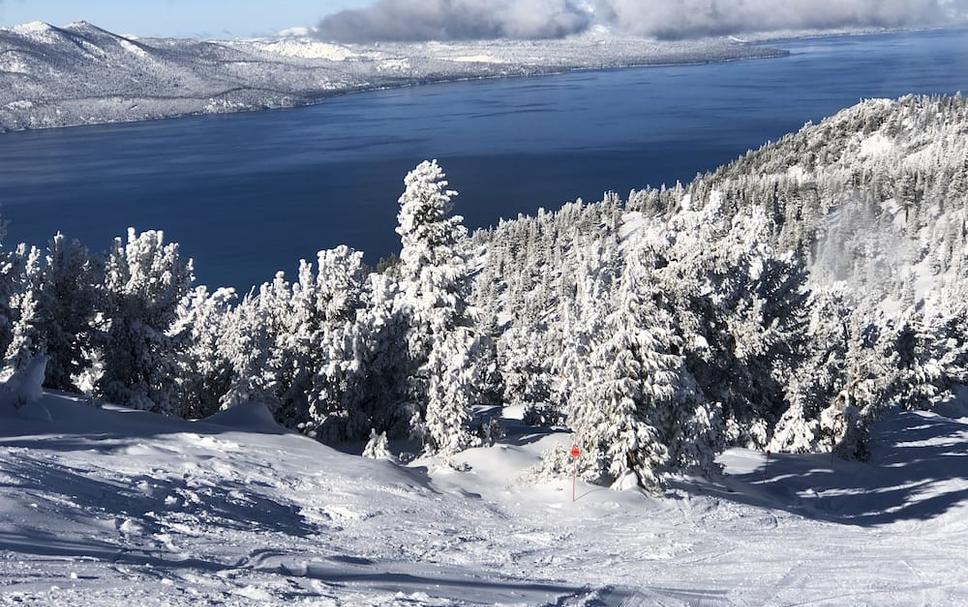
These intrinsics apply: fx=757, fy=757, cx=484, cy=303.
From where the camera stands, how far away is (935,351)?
169 feet

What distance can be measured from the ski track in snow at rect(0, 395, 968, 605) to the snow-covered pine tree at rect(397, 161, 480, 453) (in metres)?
2.24

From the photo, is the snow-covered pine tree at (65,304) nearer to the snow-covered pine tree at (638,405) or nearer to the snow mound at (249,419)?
the snow mound at (249,419)

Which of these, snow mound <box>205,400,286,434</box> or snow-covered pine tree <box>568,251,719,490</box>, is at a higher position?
snow-covered pine tree <box>568,251,719,490</box>

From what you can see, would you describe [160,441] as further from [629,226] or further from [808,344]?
[629,226]

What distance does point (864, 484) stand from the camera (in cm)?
2856

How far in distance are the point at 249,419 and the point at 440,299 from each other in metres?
7.96

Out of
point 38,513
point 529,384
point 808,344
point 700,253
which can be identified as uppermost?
point 700,253

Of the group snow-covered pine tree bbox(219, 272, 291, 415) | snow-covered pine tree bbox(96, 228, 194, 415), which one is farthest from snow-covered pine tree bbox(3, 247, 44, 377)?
snow-covered pine tree bbox(219, 272, 291, 415)

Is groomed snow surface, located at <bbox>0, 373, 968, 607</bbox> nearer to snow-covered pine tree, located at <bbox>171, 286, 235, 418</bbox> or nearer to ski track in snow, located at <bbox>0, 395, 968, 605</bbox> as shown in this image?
ski track in snow, located at <bbox>0, 395, 968, 605</bbox>

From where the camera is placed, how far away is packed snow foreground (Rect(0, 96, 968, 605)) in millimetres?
12570

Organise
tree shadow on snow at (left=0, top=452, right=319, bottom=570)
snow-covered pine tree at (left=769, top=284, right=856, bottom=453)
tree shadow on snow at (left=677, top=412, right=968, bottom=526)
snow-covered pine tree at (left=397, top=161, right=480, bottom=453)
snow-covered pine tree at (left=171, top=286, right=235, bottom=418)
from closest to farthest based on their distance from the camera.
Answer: tree shadow on snow at (left=0, top=452, right=319, bottom=570), tree shadow on snow at (left=677, top=412, right=968, bottom=526), snow-covered pine tree at (left=397, top=161, right=480, bottom=453), snow-covered pine tree at (left=769, top=284, right=856, bottom=453), snow-covered pine tree at (left=171, top=286, right=235, bottom=418)

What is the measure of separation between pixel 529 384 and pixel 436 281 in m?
21.1

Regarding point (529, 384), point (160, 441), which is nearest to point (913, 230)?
point (529, 384)

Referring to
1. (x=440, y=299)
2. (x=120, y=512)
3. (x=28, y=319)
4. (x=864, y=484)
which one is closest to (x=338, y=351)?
(x=440, y=299)
